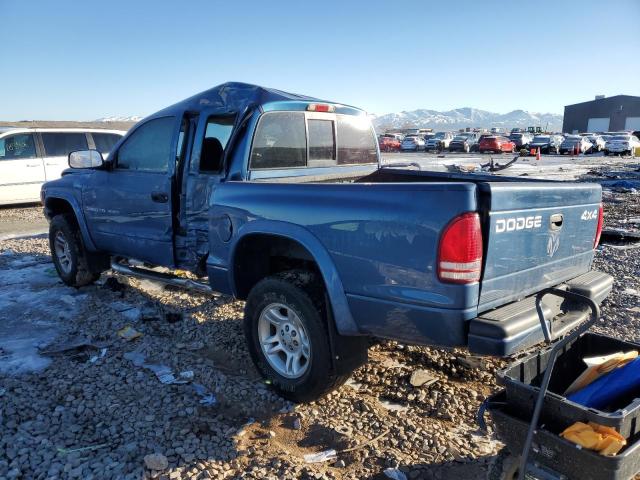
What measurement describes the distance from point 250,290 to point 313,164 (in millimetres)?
1340

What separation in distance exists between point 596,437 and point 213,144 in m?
A: 3.47

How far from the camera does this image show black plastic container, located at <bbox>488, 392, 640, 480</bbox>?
6.26 ft

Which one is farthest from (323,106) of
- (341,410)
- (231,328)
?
(341,410)

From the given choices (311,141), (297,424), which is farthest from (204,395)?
(311,141)

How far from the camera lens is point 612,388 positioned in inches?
89.1

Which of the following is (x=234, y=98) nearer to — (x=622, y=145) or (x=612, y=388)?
(x=612, y=388)

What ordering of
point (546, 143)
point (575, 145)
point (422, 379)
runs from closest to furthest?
point (422, 379)
point (575, 145)
point (546, 143)

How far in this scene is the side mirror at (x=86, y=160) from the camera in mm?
5113

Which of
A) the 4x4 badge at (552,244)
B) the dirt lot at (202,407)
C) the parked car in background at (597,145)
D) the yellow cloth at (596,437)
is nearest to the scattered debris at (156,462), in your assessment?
the dirt lot at (202,407)

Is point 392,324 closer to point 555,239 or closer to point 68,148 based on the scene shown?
point 555,239

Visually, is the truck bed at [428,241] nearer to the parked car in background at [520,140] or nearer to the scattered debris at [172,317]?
the scattered debris at [172,317]

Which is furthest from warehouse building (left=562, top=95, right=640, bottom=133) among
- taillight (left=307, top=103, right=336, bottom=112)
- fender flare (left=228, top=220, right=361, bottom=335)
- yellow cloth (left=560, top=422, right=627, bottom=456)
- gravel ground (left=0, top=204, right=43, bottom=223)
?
yellow cloth (left=560, top=422, right=627, bottom=456)

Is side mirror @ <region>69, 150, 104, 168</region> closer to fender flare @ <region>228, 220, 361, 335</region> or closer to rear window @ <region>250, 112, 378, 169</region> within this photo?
rear window @ <region>250, 112, 378, 169</region>

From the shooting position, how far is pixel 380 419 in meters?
3.23
